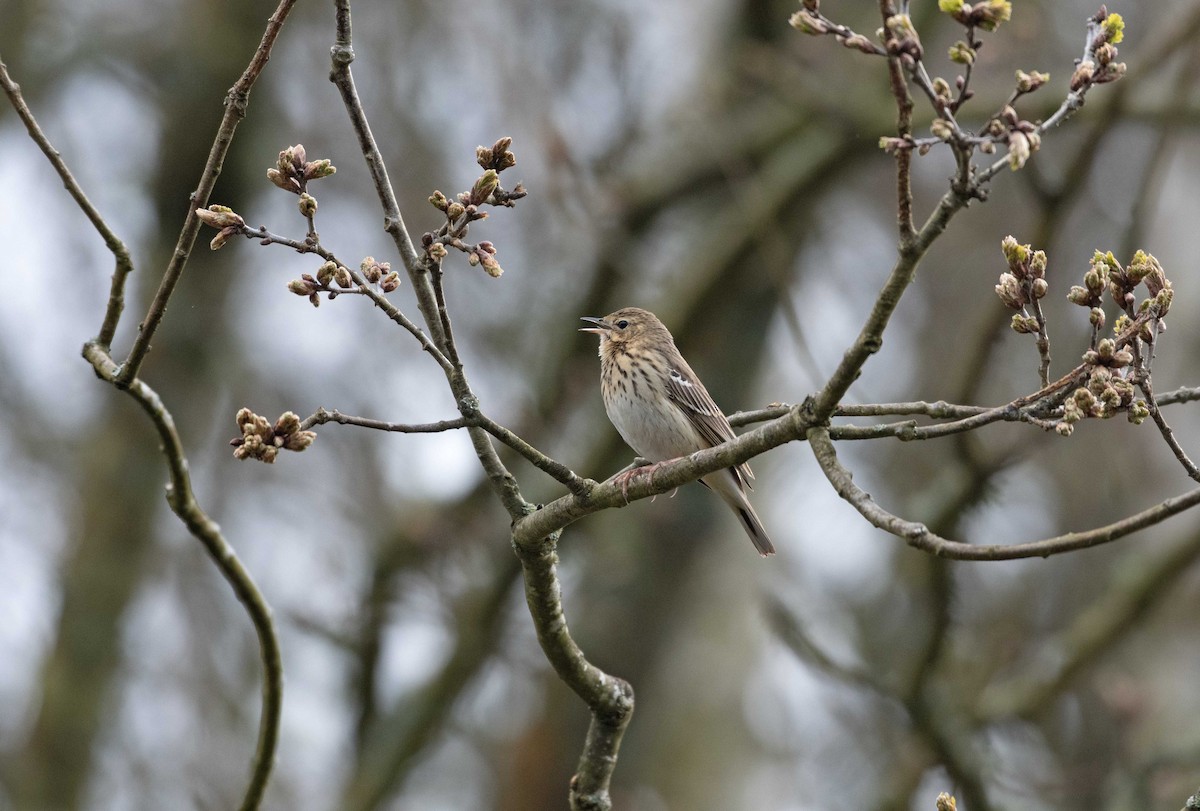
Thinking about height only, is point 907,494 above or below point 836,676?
above

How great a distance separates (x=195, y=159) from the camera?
453 inches

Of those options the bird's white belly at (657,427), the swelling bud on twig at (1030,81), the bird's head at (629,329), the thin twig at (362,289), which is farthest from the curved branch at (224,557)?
the bird's head at (629,329)

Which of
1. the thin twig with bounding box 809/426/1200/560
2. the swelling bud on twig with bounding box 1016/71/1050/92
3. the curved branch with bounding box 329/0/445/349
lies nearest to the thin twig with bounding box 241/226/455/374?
the curved branch with bounding box 329/0/445/349

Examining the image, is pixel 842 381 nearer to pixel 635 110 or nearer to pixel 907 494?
pixel 635 110

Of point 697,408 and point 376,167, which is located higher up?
point 697,408

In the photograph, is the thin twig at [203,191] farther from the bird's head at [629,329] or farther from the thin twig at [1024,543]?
the bird's head at [629,329]

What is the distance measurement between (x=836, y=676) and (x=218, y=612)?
875cm

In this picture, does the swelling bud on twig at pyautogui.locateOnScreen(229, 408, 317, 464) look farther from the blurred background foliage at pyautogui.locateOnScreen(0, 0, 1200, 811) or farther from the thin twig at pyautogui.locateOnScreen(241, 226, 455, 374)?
the blurred background foliage at pyautogui.locateOnScreen(0, 0, 1200, 811)

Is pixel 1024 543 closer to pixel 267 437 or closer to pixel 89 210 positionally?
pixel 267 437

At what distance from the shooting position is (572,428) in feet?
32.8

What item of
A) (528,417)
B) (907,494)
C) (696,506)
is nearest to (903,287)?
(528,417)

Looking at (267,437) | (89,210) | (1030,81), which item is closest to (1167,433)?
(1030,81)

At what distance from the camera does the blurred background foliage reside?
351 inches

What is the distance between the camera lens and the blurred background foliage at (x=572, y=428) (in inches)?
351
